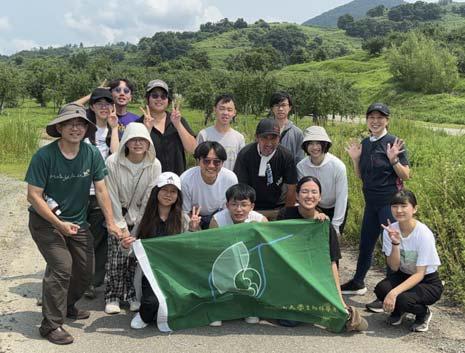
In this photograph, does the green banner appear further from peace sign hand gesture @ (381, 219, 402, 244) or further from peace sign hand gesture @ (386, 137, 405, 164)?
peace sign hand gesture @ (386, 137, 405, 164)

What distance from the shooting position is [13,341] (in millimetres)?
4215

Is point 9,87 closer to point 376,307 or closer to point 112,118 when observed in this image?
point 112,118

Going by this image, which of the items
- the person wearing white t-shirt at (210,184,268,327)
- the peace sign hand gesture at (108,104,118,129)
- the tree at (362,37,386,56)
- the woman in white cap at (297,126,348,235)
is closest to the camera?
the person wearing white t-shirt at (210,184,268,327)

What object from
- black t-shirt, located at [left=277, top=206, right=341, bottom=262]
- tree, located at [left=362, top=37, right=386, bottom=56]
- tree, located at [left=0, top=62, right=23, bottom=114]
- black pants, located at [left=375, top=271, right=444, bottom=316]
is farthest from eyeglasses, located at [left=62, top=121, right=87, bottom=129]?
tree, located at [left=362, top=37, right=386, bottom=56]

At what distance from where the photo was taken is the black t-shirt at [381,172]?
4949mm

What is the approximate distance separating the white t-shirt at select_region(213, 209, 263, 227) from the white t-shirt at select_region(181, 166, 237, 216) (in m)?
0.22

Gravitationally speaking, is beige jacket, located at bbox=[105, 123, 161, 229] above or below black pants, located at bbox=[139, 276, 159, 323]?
above

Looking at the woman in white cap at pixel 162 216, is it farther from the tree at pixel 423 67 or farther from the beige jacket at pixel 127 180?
the tree at pixel 423 67

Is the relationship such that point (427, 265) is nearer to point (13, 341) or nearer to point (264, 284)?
point (264, 284)

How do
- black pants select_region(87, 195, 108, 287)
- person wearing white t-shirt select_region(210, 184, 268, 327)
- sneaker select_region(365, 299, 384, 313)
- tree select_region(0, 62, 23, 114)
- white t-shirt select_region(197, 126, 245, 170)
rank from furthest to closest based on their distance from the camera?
tree select_region(0, 62, 23, 114) → white t-shirt select_region(197, 126, 245, 170) → black pants select_region(87, 195, 108, 287) → sneaker select_region(365, 299, 384, 313) → person wearing white t-shirt select_region(210, 184, 268, 327)

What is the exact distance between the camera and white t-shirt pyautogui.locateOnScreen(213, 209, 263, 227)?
191 inches

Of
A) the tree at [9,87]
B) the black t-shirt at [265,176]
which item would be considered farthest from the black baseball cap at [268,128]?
the tree at [9,87]

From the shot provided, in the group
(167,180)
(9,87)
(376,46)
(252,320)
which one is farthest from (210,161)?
(376,46)

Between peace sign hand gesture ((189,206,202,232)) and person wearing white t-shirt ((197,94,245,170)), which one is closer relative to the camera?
peace sign hand gesture ((189,206,202,232))
